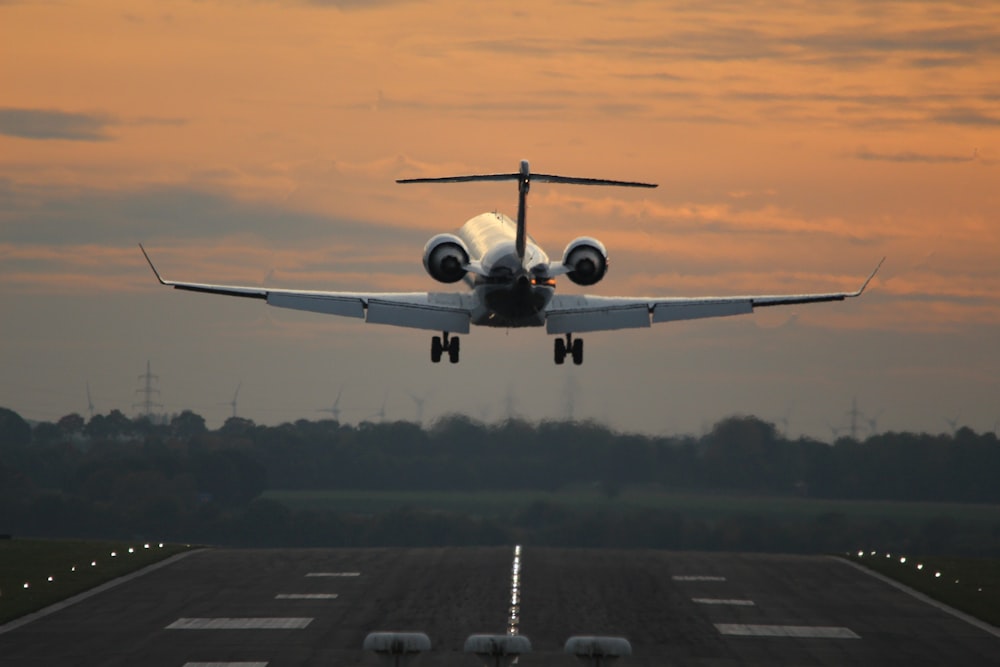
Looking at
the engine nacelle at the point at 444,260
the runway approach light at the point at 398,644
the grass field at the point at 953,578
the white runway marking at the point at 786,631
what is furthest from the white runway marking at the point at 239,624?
the grass field at the point at 953,578

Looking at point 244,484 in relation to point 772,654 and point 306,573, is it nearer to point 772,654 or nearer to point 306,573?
point 306,573

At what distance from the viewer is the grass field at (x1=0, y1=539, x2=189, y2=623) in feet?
227

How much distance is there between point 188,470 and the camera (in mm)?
174000

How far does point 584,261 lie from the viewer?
63438 millimetres

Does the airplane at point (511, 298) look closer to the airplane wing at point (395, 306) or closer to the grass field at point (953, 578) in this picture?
the airplane wing at point (395, 306)

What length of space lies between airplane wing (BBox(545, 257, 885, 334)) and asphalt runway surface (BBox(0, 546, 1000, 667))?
39.0ft

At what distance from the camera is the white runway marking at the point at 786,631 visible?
6131 cm

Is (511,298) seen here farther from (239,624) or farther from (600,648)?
(600,648)

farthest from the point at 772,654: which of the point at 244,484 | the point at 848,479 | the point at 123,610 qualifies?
the point at 244,484

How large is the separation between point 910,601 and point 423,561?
82.9 feet

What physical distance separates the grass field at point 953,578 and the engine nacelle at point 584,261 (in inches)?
857

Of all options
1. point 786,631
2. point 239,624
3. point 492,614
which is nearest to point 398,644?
point 239,624

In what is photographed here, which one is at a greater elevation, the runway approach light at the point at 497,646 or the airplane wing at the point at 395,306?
the airplane wing at the point at 395,306

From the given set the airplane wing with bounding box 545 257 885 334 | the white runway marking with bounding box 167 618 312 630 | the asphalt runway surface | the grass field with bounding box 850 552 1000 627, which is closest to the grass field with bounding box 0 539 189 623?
the asphalt runway surface
